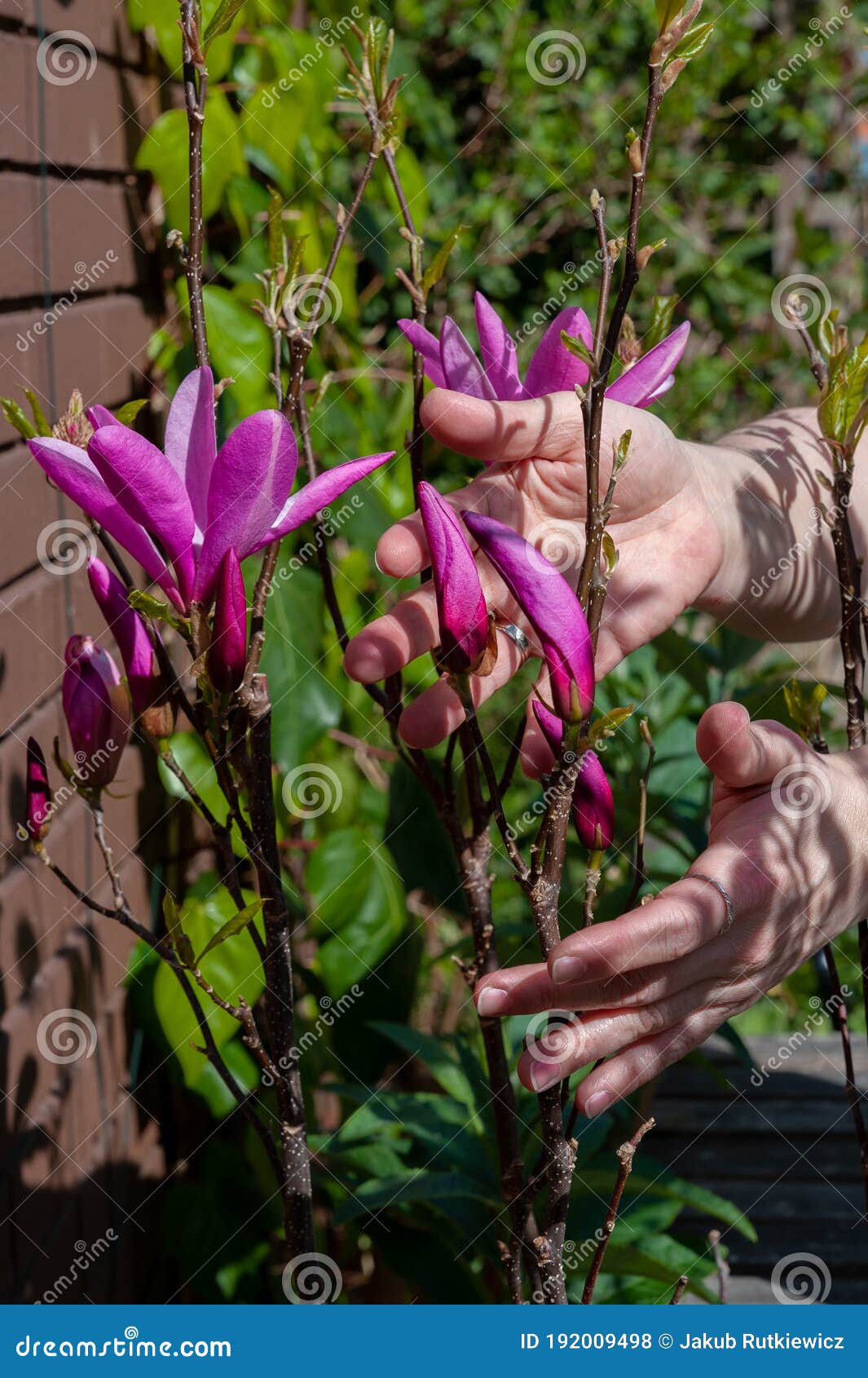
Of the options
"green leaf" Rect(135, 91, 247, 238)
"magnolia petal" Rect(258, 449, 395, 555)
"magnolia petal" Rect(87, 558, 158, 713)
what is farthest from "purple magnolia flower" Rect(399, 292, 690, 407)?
"green leaf" Rect(135, 91, 247, 238)

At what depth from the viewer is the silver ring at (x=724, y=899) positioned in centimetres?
65

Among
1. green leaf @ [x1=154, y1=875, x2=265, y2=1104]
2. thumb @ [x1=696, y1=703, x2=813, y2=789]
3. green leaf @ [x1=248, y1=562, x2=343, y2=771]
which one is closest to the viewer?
thumb @ [x1=696, y1=703, x2=813, y2=789]

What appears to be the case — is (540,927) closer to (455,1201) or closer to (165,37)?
(455,1201)

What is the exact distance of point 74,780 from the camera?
72cm

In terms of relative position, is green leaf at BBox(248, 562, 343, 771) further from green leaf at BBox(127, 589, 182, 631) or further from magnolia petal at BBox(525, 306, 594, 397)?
green leaf at BBox(127, 589, 182, 631)

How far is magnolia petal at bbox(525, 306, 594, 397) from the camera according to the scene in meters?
0.76

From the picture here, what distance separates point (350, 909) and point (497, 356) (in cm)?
97

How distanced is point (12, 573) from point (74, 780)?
15.8 inches

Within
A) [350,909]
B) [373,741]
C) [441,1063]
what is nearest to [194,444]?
[441,1063]

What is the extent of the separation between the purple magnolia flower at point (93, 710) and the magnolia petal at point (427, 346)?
274 mm

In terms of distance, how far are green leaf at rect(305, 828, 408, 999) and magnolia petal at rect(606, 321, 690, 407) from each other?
0.97m

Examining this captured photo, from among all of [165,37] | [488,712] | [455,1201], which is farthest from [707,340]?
[455,1201]

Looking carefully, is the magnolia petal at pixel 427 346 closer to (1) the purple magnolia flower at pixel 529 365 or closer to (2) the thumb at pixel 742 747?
(1) the purple magnolia flower at pixel 529 365

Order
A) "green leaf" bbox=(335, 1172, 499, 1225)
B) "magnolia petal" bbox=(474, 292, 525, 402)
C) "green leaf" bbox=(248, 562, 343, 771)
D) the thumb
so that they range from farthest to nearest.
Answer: "green leaf" bbox=(248, 562, 343, 771), "green leaf" bbox=(335, 1172, 499, 1225), "magnolia petal" bbox=(474, 292, 525, 402), the thumb
